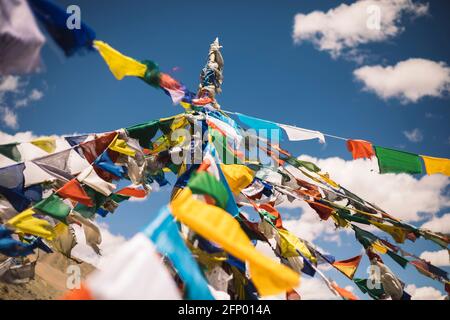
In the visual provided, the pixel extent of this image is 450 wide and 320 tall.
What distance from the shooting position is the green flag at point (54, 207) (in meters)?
3.84

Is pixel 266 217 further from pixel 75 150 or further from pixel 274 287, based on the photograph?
pixel 75 150

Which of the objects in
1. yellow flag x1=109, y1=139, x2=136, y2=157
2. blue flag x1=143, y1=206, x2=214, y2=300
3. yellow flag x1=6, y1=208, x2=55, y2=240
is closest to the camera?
blue flag x1=143, y1=206, x2=214, y2=300

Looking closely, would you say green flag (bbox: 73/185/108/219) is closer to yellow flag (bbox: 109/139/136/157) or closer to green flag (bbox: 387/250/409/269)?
yellow flag (bbox: 109/139/136/157)

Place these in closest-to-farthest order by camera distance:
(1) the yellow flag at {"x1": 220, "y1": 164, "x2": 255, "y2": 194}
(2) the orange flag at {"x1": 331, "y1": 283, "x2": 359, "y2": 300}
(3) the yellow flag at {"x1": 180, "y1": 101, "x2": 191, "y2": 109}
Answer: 1. (2) the orange flag at {"x1": 331, "y1": 283, "x2": 359, "y2": 300}
2. (1) the yellow flag at {"x1": 220, "y1": 164, "x2": 255, "y2": 194}
3. (3) the yellow flag at {"x1": 180, "y1": 101, "x2": 191, "y2": 109}

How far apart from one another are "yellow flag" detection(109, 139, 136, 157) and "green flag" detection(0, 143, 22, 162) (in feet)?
4.30

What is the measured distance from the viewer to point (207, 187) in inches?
114

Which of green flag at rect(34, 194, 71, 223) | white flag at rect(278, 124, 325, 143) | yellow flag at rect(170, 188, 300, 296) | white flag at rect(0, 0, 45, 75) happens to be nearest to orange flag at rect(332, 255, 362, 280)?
white flag at rect(278, 124, 325, 143)

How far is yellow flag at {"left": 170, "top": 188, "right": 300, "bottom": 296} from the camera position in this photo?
2230 mm

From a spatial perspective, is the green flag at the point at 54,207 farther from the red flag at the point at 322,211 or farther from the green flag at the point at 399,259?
the green flag at the point at 399,259

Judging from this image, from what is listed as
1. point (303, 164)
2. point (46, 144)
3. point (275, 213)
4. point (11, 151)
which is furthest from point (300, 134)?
point (11, 151)

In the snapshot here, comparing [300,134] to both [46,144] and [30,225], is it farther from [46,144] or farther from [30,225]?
[30,225]

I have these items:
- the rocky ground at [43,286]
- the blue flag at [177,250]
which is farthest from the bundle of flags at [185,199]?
the rocky ground at [43,286]

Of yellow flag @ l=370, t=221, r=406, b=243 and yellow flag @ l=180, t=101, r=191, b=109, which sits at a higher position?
yellow flag @ l=180, t=101, r=191, b=109

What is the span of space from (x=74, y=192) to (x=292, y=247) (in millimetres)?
3316
